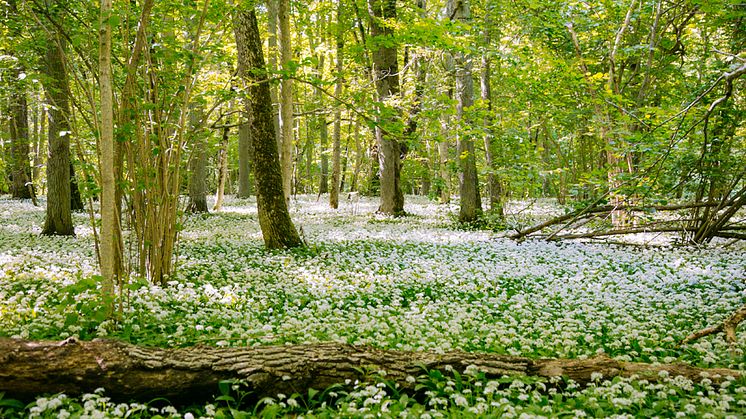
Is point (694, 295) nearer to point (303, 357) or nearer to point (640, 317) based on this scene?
point (640, 317)

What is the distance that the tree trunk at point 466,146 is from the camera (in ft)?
47.5

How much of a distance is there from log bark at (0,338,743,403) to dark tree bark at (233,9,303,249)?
6.18 m

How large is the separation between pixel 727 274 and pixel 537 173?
14.7 feet

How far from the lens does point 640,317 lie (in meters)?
6.19

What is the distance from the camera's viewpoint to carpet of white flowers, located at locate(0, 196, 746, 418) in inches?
146

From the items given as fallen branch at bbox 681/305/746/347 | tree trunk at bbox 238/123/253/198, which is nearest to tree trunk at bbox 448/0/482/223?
fallen branch at bbox 681/305/746/347

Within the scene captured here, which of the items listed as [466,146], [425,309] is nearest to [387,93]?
[466,146]

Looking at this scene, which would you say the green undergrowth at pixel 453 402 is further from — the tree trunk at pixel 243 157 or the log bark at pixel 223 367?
the tree trunk at pixel 243 157

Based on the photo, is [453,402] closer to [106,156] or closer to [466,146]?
[106,156]

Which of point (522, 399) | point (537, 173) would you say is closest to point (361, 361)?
point (522, 399)

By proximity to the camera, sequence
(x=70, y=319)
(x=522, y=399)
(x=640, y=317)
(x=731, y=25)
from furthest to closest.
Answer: (x=731, y=25) → (x=640, y=317) → (x=70, y=319) → (x=522, y=399)

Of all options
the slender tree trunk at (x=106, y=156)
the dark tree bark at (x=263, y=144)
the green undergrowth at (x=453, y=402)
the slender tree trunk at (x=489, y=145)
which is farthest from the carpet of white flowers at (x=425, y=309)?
the slender tree trunk at (x=489, y=145)

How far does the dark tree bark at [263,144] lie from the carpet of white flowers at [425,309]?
0.60 m

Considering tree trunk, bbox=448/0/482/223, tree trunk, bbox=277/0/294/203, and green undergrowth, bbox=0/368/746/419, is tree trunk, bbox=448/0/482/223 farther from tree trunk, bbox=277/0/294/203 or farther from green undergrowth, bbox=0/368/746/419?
green undergrowth, bbox=0/368/746/419
